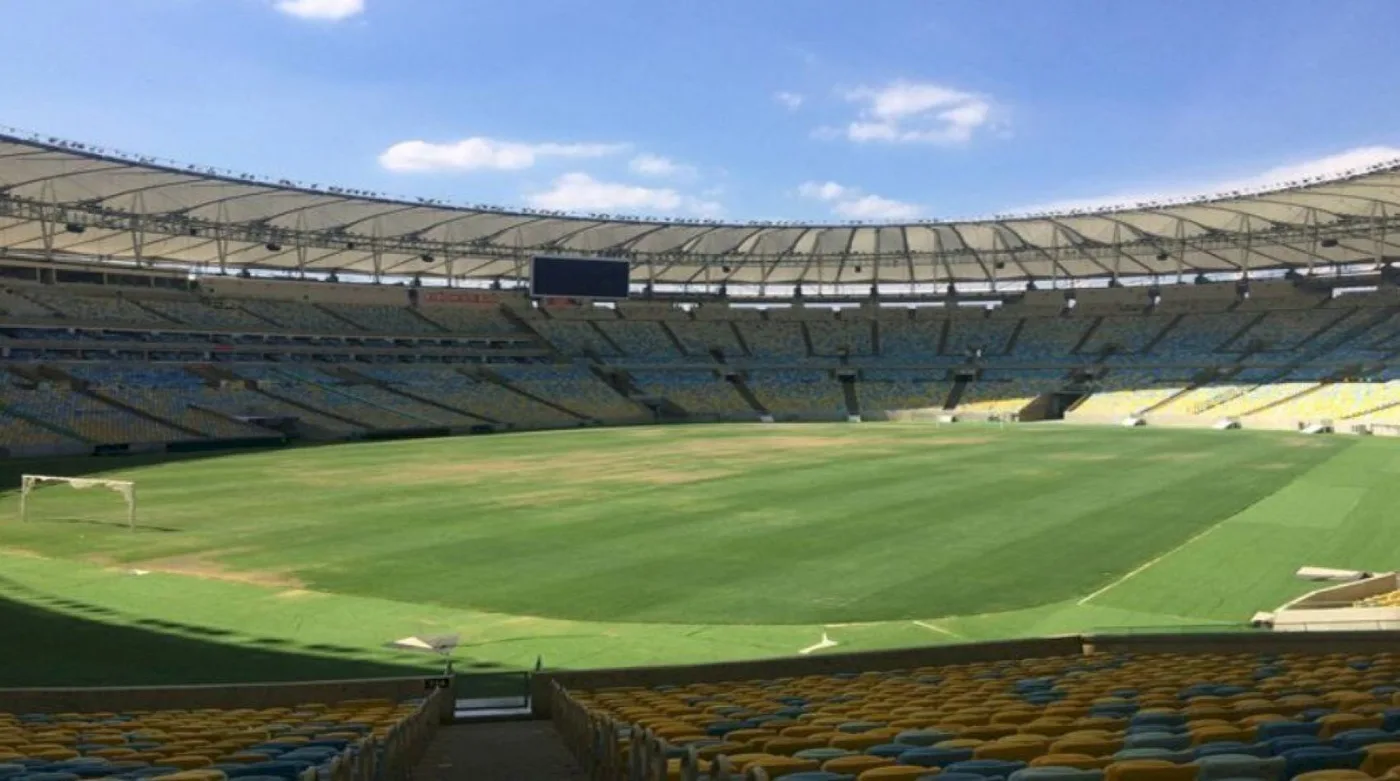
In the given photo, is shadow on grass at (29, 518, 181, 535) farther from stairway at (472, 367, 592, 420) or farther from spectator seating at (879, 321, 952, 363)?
spectator seating at (879, 321, 952, 363)

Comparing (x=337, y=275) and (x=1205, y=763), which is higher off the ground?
(x=337, y=275)

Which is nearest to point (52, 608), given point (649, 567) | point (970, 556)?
point (649, 567)

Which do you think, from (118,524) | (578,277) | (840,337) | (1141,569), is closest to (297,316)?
(578,277)

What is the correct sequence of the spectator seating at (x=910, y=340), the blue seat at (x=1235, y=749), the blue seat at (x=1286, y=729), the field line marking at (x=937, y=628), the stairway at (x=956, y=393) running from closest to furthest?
the blue seat at (x=1235, y=749)
the blue seat at (x=1286, y=729)
the field line marking at (x=937, y=628)
the stairway at (x=956, y=393)
the spectator seating at (x=910, y=340)

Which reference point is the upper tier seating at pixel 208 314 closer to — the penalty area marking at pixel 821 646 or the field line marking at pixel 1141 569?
the penalty area marking at pixel 821 646

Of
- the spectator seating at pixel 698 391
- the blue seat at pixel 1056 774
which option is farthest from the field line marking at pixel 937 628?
the spectator seating at pixel 698 391

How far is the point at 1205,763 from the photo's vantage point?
11.1 ft

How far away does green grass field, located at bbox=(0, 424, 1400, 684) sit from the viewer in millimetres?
15875

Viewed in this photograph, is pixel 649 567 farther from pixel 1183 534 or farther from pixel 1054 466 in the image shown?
pixel 1054 466

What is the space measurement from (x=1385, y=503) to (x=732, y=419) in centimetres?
5242

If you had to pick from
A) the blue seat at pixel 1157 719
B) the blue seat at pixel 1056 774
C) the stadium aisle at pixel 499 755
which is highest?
the blue seat at pixel 1056 774

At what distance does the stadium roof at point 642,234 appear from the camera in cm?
5056

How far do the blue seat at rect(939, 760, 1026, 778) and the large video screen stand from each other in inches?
A: 2799

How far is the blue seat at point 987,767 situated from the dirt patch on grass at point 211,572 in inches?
708
